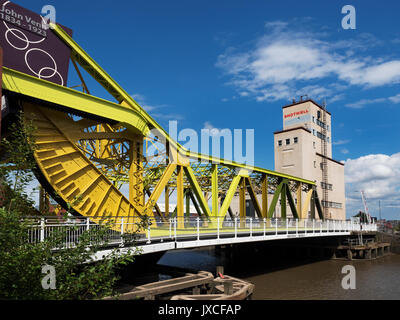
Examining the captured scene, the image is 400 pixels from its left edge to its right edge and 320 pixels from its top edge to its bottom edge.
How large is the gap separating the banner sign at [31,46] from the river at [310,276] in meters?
17.8

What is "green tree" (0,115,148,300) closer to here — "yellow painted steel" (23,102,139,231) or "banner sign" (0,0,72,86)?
"yellow painted steel" (23,102,139,231)

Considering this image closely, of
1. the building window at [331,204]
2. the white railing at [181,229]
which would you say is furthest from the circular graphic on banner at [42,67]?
the building window at [331,204]

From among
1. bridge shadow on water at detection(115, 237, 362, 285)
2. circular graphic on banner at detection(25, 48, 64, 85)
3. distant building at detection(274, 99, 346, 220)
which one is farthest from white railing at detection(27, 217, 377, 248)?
distant building at detection(274, 99, 346, 220)

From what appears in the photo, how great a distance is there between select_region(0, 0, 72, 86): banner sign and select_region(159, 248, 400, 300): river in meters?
17.8

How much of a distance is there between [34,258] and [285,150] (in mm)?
54124

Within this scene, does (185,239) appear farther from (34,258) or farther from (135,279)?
(34,258)

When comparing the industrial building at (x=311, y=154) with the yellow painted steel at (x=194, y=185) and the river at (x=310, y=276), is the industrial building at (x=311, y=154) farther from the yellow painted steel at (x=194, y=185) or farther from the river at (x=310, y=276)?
the yellow painted steel at (x=194, y=185)

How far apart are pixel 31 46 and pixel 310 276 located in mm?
26866

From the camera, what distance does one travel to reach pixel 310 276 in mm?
29906

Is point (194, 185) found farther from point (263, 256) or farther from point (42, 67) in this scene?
point (263, 256)

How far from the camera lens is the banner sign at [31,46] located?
1585 cm

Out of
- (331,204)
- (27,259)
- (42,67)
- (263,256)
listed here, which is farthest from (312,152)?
(27,259)

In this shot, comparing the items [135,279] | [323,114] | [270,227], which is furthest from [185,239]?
[323,114]

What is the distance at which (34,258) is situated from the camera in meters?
6.05
